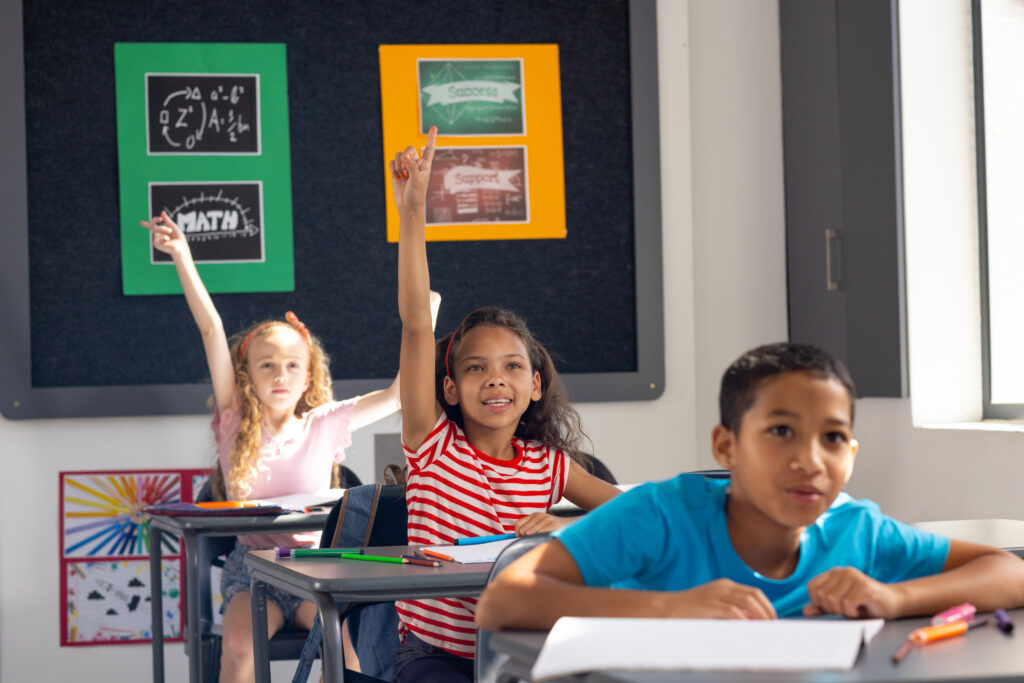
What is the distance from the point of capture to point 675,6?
3404mm

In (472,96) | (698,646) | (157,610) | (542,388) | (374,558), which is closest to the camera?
(698,646)

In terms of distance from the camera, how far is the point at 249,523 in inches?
93.9

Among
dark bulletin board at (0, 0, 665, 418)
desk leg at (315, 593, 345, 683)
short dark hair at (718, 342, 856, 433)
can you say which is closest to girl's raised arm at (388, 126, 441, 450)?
desk leg at (315, 593, 345, 683)

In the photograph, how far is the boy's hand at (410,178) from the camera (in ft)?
6.25

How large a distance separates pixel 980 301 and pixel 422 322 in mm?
1340

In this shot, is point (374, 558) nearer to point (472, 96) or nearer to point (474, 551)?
point (474, 551)

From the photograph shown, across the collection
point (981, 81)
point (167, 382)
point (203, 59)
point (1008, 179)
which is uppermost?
point (203, 59)

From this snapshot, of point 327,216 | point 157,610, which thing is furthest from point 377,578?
point 327,216

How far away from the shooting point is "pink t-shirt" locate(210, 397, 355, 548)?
299 centimetres

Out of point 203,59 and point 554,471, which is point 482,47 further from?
point 554,471

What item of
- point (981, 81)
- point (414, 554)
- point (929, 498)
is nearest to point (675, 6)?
point (981, 81)

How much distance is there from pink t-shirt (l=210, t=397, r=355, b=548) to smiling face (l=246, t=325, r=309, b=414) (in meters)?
0.07

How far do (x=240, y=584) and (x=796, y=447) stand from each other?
6.22 feet

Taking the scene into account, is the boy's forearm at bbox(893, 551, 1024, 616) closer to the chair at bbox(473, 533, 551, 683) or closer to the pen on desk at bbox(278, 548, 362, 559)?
the chair at bbox(473, 533, 551, 683)
